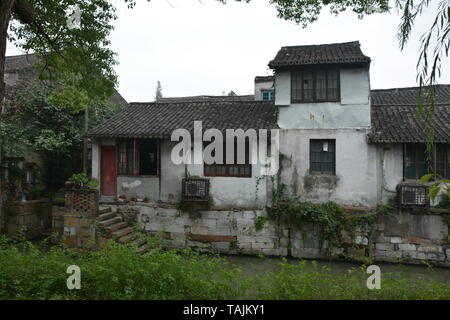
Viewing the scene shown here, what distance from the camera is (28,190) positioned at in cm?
1226

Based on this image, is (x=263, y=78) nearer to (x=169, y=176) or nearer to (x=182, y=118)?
(x=182, y=118)

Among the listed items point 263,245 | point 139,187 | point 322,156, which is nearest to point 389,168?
point 322,156

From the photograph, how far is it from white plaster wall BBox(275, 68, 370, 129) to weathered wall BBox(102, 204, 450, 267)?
3.39 metres

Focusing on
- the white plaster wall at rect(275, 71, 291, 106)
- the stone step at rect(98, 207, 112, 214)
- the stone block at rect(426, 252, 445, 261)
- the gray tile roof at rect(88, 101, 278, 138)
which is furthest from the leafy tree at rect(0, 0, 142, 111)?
the stone block at rect(426, 252, 445, 261)

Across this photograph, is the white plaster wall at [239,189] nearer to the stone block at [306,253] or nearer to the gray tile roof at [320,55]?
the stone block at [306,253]

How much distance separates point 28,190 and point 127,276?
10472 millimetres

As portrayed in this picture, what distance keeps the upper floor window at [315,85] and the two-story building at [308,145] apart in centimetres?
3

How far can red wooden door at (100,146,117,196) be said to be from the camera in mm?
11359

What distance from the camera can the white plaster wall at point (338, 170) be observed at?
9.73 metres

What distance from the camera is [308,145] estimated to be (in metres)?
10.2

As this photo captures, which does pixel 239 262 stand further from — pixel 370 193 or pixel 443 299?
pixel 443 299

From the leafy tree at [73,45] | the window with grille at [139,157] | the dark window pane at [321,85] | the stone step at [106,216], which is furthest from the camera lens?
the window with grille at [139,157]

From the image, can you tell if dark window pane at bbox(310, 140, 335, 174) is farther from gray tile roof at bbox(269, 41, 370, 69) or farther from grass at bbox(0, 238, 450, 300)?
grass at bbox(0, 238, 450, 300)

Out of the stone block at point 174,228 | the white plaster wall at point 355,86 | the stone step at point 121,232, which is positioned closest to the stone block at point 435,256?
the white plaster wall at point 355,86
